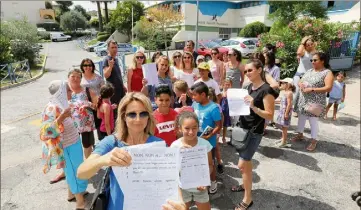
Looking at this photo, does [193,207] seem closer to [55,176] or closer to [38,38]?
[55,176]

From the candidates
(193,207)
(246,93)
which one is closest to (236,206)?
(193,207)

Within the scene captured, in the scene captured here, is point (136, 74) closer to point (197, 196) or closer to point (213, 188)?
point (213, 188)

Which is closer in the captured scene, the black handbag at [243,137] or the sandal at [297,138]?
the black handbag at [243,137]

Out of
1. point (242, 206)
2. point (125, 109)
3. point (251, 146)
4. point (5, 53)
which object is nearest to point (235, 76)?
point (251, 146)

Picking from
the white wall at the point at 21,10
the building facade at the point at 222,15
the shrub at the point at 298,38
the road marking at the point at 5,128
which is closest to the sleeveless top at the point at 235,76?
the white wall at the point at 21,10

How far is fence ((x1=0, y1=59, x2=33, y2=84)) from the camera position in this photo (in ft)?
34.9

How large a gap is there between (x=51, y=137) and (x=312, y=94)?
4.32m

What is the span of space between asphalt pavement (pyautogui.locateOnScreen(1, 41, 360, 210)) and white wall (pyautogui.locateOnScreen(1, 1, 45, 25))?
0.88 meters

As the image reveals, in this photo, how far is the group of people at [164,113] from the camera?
1.68 metres

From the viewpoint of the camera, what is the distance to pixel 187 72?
189 inches

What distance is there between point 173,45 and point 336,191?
7347mm

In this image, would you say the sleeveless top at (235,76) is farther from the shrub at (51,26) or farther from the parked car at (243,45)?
the parked car at (243,45)

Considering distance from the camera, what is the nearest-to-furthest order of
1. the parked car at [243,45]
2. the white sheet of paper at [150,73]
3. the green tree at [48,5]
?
the white sheet of paper at [150,73] → the green tree at [48,5] → the parked car at [243,45]

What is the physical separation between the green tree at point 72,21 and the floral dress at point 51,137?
3828 mm
